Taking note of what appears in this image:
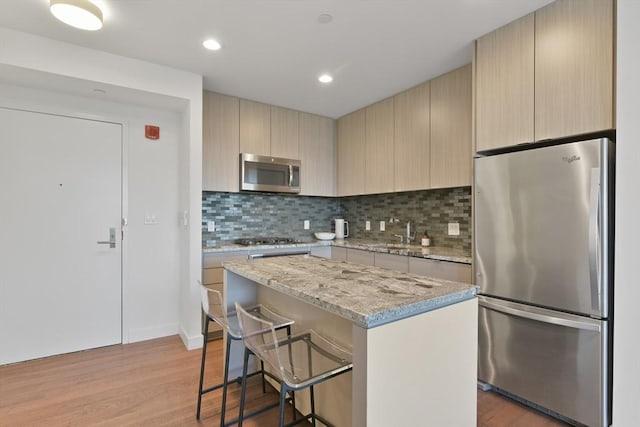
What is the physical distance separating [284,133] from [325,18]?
1873 millimetres

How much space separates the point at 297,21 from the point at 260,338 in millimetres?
1979

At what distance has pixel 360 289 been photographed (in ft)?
4.37

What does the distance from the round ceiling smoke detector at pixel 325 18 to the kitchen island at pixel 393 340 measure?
5.34ft

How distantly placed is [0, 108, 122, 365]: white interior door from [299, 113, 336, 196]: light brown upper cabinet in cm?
200

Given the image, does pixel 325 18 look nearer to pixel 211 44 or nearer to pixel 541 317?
pixel 211 44

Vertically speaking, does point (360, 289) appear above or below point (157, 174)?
below

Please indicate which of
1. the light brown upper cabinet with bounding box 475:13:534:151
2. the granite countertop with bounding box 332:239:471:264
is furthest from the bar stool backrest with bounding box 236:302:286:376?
the light brown upper cabinet with bounding box 475:13:534:151

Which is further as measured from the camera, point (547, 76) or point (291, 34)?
point (291, 34)

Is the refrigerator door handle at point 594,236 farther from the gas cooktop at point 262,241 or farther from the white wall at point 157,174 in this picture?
the white wall at point 157,174

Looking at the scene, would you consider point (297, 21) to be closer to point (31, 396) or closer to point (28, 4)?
point (28, 4)

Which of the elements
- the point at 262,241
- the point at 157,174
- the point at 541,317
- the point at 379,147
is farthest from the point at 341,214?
the point at 541,317

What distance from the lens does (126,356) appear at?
2715mm

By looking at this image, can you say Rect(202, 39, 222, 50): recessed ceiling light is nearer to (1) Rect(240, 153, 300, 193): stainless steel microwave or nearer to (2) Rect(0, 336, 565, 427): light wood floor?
(1) Rect(240, 153, 300, 193): stainless steel microwave

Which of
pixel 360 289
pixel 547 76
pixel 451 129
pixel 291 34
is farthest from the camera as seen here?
pixel 451 129
